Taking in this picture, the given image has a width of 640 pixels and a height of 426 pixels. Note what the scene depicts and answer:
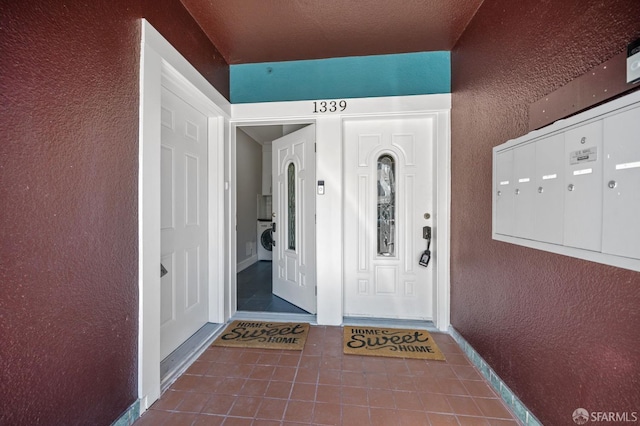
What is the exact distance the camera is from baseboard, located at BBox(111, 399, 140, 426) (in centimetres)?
129

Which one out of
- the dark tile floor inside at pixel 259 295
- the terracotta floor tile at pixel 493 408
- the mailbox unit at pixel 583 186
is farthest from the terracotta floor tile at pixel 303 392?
the mailbox unit at pixel 583 186

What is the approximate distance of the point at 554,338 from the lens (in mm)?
1213

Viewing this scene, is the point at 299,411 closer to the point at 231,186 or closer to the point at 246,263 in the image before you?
the point at 231,186

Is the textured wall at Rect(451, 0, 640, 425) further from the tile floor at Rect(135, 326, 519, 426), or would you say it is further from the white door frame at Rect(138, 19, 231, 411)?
the white door frame at Rect(138, 19, 231, 411)

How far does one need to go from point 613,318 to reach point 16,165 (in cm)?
214

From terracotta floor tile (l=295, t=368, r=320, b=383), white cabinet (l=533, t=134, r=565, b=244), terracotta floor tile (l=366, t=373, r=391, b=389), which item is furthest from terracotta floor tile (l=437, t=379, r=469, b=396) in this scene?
white cabinet (l=533, t=134, r=565, b=244)

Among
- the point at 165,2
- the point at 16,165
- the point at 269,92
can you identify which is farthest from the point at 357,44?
the point at 16,165

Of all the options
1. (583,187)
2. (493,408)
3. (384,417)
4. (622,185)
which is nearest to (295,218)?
(384,417)

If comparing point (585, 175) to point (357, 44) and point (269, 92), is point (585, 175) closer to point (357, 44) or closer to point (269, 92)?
point (357, 44)

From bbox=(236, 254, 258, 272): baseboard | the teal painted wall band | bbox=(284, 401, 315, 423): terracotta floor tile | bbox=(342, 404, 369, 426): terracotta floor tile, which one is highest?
the teal painted wall band

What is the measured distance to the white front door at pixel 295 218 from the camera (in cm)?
270

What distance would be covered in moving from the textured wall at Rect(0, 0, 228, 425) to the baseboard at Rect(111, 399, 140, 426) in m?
0.04

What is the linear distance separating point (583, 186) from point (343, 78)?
6.69ft

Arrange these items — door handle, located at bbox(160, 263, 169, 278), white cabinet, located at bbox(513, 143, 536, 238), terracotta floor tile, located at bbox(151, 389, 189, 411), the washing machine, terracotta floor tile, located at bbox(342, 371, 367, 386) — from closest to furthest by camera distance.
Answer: white cabinet, located at bbox(513, 143, 536, 238) → terracotta floor tile, located at bbox(151, 389, 189, 411) → terracotta floor tile, located at bbox(342, 371, 367, 386) → door handle, located at bbox(160, 263, 169, 278) → the washing machine
